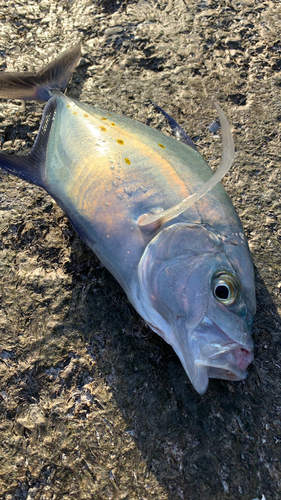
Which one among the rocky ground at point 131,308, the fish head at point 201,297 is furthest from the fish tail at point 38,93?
the fish head at point 201,297

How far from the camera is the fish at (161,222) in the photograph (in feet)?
4.88

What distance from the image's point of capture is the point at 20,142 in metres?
2.44

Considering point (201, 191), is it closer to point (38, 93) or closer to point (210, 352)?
point (210, 352)

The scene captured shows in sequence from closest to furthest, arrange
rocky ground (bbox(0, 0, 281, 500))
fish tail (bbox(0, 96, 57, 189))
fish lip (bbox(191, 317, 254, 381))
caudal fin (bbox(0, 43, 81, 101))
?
fish lip (bbox(191, 317, 254, 381))
rocky ground (bbox(0, 0, 281, 500))
fish tail (bbox(0, 96, 57, 189))
caudal fin (bbox(0, 43, 81, 101))

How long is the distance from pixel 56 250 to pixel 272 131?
5.19 ft

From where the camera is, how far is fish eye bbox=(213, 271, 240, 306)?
59.2 inches

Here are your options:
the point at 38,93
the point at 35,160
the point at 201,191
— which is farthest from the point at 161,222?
the point at 38,93

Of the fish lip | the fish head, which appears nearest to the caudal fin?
the fish head

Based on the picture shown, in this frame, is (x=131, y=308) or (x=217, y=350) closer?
(x=217, y=350)

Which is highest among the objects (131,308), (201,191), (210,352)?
(201,191)

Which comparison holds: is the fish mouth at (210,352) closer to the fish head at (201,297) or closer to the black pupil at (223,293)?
the fish head at (201,297)

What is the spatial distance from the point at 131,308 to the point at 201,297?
1.82ft

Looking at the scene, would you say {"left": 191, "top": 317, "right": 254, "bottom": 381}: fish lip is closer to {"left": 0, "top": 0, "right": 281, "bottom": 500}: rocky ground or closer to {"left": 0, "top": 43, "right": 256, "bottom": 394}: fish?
{"left": 0, "top": 43, "right": 256, "bottom": 394}: fish

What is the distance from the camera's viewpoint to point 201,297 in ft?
4.90
